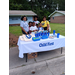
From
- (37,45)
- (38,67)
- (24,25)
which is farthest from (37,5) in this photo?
(38,67)

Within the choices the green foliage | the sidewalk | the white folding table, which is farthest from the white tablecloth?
the green foliage

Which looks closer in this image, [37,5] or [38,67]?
[38,67]

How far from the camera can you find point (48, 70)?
2.29 metres

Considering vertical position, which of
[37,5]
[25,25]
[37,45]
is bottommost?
[37,45]

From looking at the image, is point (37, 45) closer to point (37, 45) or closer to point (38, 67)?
point (37, 45)

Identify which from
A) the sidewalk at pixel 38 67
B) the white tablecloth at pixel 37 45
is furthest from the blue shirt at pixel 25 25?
the sidewalk at pixel 38 67

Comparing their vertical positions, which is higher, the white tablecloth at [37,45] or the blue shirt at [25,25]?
the blue shirt at [25,25]

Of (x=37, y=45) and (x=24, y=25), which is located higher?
(x=24, y=25)

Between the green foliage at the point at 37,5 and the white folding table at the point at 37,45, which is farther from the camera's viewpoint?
the green foliage at the point at 37,5

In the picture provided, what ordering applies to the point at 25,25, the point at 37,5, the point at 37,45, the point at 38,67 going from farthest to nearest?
the point at 37,5 → the point at 25,25 → the point at 37,45 → the point at 38,67

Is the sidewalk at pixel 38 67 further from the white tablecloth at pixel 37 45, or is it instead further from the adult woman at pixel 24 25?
the adult woman at pixel 24 25

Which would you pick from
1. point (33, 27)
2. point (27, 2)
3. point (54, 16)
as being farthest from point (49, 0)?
point (33, 27)

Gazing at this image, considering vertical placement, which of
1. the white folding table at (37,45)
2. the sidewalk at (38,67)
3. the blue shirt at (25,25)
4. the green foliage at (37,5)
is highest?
the green foliage at (37,5)
